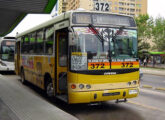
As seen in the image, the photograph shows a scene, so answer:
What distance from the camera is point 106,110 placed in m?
8.47

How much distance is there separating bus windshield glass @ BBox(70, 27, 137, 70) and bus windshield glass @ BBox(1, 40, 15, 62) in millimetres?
15203

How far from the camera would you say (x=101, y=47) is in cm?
786

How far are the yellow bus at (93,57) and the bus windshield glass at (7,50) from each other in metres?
13.2

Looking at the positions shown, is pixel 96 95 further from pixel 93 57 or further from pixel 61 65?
pixel 61 65

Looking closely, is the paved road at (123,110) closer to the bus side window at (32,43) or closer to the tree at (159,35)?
the bus side window at (32,43)

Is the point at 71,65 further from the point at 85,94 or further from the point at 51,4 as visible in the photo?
the point at 51,4

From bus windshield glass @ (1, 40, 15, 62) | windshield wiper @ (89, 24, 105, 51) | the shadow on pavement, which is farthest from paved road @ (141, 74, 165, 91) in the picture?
bus windshield glass @ (1, 40, 15, 62)

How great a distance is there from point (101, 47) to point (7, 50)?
15605 mm

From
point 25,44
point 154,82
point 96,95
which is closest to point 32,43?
point 25,44

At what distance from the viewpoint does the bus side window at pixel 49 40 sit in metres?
9.37

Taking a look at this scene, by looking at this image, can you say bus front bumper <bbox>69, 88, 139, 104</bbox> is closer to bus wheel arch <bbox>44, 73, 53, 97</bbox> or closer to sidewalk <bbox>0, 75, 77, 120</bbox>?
sidewalk <bbox>0, 75, 77, 120</bbox>

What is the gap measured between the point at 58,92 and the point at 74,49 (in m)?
2.07

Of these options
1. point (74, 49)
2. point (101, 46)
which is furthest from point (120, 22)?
point (74, 49)

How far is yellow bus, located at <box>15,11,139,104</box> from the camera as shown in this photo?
7574 millimetres
